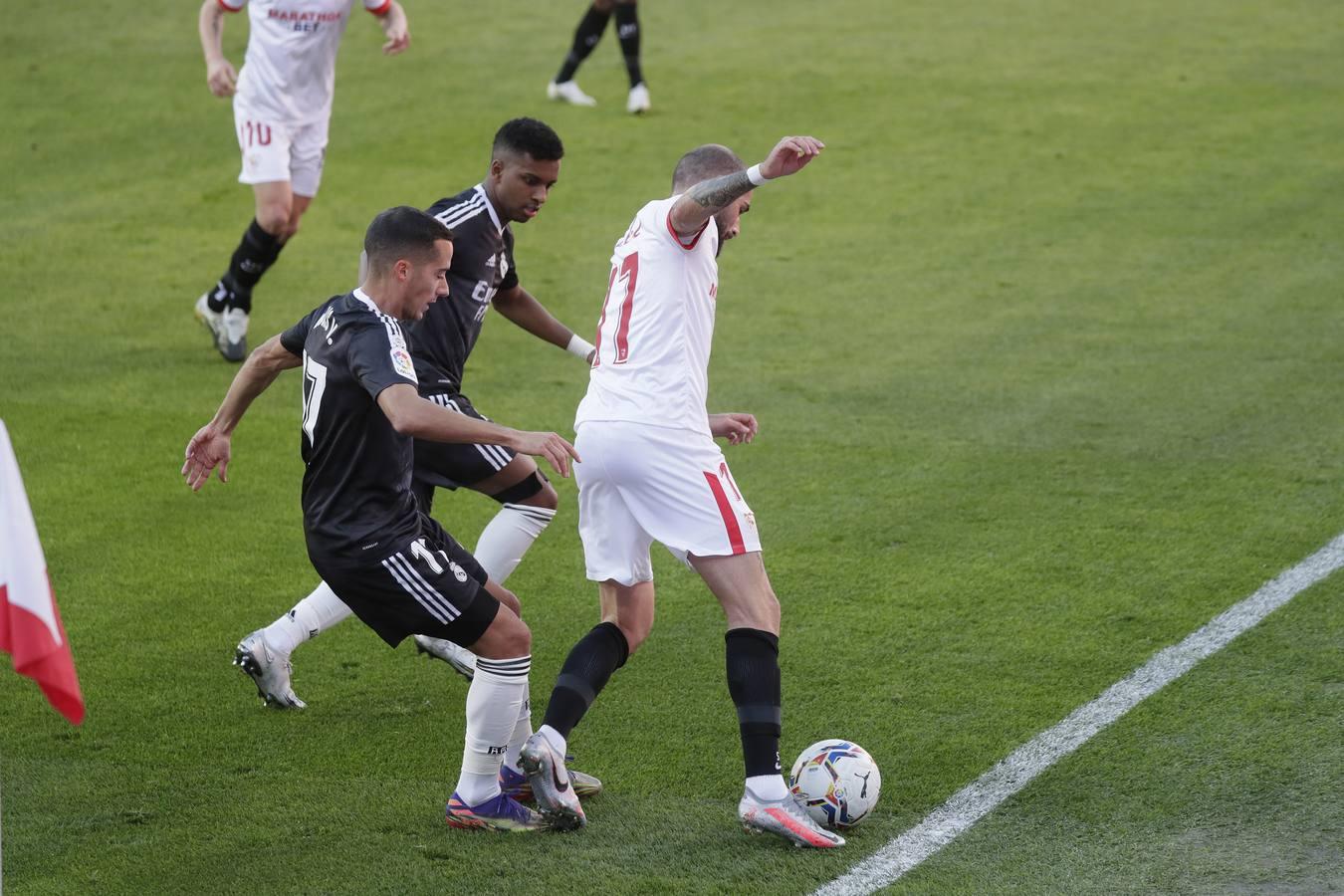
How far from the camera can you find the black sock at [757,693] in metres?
4.91

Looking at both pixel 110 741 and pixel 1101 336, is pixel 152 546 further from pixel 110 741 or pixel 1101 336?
pixel 1101 336

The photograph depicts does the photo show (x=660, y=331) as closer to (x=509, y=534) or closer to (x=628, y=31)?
(x=509, y=534)

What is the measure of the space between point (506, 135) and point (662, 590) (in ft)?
6.81

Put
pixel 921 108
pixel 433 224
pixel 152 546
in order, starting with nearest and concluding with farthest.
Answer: pixel 433 224 → pixel 152 546 → pixel 921 108

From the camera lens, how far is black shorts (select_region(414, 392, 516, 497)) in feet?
19.8

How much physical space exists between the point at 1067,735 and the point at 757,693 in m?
1.23

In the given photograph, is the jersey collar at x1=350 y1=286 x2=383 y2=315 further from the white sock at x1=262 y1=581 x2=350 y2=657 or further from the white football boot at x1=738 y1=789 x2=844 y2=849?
the white football boot at x1=738 y1=789 x2=844 y2=849

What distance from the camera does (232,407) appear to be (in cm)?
526

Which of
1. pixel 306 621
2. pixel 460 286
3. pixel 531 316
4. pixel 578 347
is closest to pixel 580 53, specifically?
pixel 531 316

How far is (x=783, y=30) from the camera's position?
63.2 ft

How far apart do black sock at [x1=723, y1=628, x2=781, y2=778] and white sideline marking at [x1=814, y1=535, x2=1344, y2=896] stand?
418 millimetres

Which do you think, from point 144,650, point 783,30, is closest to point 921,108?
point 783,30

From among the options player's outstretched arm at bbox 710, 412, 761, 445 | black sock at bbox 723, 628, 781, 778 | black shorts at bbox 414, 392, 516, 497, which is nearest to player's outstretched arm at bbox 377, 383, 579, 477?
black sock at bbox 723, 628, 781, 778

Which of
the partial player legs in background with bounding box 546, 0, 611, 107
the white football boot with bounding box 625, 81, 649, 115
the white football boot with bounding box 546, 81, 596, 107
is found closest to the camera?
the partial player legs in background with bounding box 546, 0, 611, 107
